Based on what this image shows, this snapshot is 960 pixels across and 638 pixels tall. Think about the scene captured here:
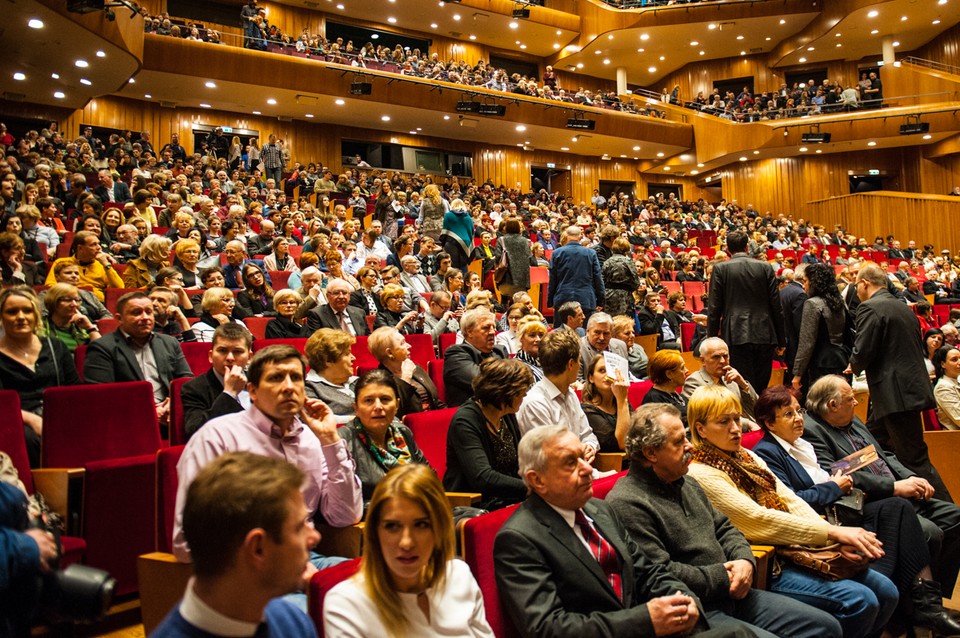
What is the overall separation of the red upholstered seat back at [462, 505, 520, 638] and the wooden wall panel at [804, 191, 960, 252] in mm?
14790

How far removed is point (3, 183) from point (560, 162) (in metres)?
12.4

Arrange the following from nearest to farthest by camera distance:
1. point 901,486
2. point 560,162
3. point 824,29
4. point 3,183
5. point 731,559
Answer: point 731,559
point 901,486
point 3,183
point 824,29
point 560,162

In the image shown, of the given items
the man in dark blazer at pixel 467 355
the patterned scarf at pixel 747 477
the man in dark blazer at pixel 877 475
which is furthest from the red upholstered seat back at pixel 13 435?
the man in dark blazer at pixel 877 475

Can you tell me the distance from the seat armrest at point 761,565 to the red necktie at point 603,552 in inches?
18.2

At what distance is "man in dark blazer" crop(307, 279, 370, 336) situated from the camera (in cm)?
355

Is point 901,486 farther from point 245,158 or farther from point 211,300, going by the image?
point 245,158

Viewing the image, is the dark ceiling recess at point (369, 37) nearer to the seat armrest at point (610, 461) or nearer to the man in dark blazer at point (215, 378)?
the man in dark blazer at point (215, 378)

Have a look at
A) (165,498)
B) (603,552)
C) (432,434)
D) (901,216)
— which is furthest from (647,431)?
(901,216)

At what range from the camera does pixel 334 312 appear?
3.67 metres

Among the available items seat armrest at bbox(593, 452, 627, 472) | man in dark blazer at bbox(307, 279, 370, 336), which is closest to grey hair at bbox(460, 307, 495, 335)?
seat armrest at bbox(593, 452, 627, 472)

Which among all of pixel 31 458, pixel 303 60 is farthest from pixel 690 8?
pixel 31 458

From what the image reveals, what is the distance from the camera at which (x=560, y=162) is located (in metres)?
15.9

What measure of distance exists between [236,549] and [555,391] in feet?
5.06

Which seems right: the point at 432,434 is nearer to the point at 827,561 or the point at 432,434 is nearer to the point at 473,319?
the point at 473,319
